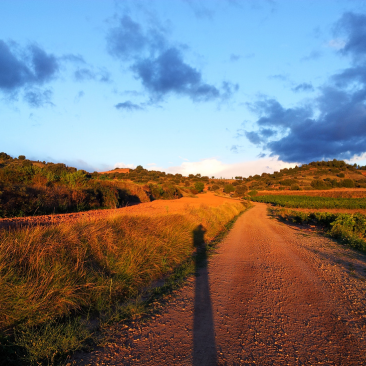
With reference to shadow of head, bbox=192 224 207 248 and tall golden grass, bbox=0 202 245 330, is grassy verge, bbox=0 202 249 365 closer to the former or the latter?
tall golden grass, bbox=0 202 245 330

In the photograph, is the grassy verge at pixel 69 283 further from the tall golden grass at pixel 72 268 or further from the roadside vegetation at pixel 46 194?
the roadside vegetation at pixel 46 194

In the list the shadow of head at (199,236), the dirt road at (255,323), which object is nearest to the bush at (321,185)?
the shadow of head at (199,236)

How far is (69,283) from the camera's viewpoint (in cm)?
427

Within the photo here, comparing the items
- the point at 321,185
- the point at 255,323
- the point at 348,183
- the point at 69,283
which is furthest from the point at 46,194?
the point at 348,183

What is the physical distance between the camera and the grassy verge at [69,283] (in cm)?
317

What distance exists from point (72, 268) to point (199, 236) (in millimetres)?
7372

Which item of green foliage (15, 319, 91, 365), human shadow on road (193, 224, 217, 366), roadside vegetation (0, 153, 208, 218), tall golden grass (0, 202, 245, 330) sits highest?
roadside vegetation (0, 153, 208, 218)

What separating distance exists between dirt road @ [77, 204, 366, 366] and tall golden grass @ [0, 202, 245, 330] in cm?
99

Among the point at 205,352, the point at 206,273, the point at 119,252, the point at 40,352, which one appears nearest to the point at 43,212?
the point at 119,252

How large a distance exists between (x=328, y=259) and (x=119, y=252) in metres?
7.16

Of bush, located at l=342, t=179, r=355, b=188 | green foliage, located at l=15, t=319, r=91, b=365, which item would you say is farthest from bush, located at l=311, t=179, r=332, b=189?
green foliage, located at l=15, t=319, r=91, b=365

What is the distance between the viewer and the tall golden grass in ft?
12.0

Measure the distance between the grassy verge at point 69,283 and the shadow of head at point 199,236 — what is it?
9.86ft

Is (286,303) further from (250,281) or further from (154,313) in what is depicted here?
(154,313)
